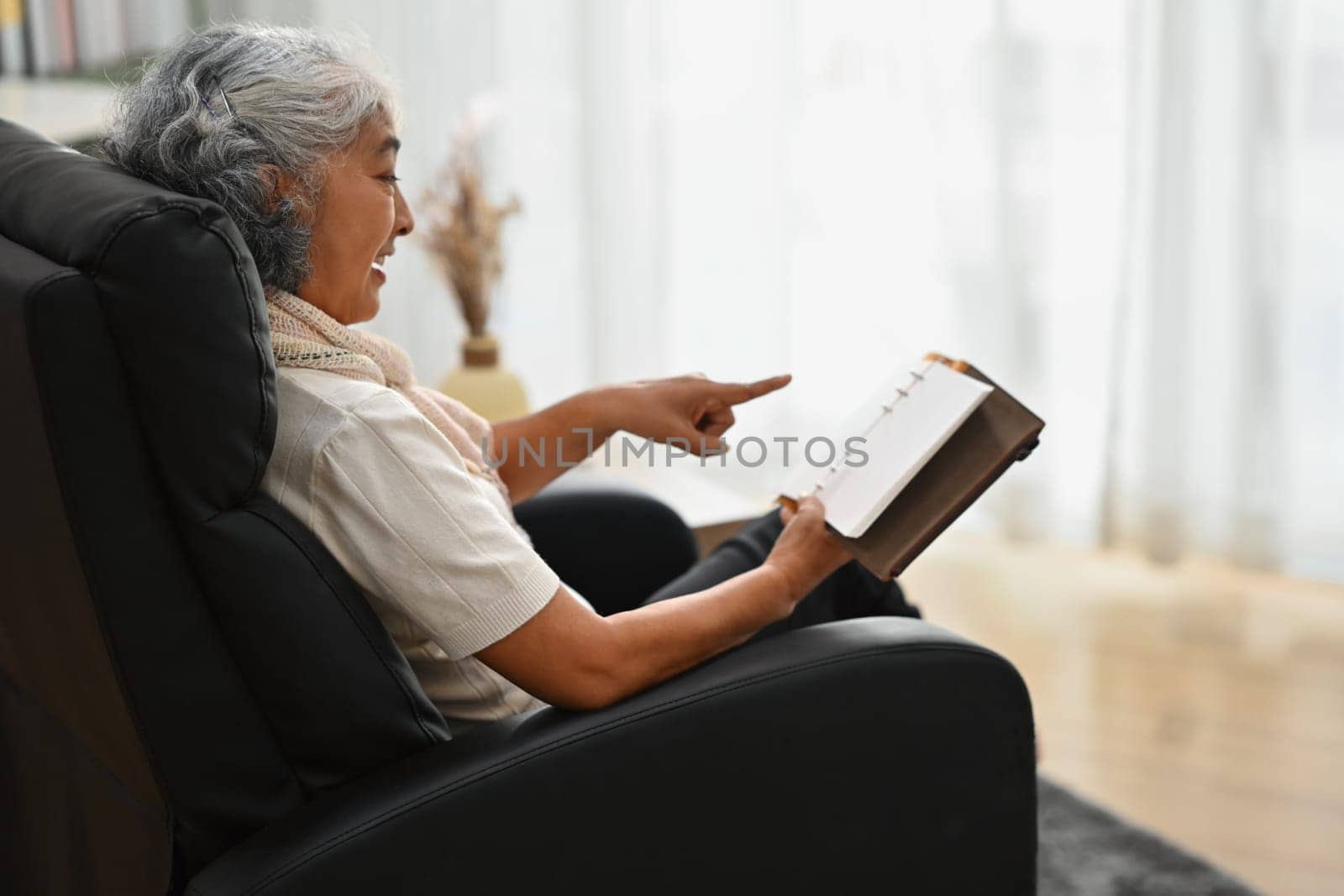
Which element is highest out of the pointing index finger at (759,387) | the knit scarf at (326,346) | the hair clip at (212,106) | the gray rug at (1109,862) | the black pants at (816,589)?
the hair clip at (212,106)

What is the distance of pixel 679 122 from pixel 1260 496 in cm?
151

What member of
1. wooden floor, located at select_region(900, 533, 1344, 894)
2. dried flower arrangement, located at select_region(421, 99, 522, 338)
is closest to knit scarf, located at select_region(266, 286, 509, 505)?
dried flower arrangement, located at select_region(421, 99, 522, 338)

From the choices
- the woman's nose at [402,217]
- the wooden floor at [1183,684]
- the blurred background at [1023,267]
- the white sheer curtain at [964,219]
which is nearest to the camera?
the woman's nose at [402,217]

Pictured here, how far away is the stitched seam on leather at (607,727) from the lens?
3.34 ft

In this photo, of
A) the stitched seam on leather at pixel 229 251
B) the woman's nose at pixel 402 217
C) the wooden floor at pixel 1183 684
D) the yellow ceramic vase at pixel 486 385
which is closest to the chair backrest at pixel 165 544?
the stitched seam on leather at pixel 229 251

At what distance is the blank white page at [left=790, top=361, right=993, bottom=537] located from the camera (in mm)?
1282

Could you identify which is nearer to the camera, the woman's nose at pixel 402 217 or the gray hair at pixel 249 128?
the gray hair at pixel 249 128

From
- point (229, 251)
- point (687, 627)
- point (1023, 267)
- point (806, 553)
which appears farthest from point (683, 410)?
point (1023, 267)

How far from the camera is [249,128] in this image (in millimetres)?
1168

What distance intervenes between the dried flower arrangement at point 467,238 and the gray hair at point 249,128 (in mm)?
1194

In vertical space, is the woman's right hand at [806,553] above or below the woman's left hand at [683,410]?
below

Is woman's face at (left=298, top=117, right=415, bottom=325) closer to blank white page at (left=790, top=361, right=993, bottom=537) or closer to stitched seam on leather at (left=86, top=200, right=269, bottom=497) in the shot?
→ stitched seam on leather at (left=86, top=200, right=269, bottom=497)

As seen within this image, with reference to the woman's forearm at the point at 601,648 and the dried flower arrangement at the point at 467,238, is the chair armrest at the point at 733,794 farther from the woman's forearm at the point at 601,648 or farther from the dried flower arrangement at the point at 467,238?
the dried flower arrangement at the point at 467,238

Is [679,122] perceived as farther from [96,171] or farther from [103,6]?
[96,171]
